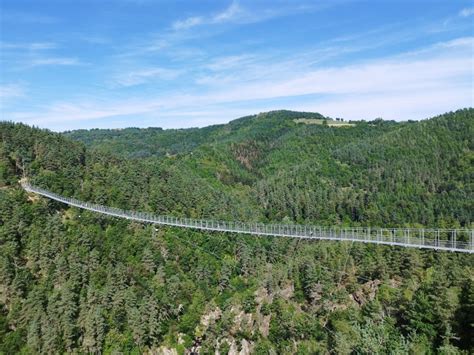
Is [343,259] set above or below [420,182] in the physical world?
below

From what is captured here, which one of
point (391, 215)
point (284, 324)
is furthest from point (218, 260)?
point (391, 215)

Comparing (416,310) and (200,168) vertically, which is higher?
(200,168)

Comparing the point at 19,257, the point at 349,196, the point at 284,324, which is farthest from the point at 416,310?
the point at 349,196

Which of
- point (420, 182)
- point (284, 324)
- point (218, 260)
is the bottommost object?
point (284, 324)

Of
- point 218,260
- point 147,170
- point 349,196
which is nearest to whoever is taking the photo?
point 218,260

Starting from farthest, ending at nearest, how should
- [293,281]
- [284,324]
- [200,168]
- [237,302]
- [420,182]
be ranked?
[200,168] < [420,182] < [293,281] < [237,302] < [284,324]

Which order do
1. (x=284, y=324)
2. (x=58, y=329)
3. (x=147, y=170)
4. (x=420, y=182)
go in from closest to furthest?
(x=58, y=329), (x=284, y=324), (x=147, y=170), (x=420, y=182)

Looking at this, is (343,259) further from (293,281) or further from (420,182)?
(420,182)

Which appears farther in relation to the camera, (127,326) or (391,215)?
(391,215)

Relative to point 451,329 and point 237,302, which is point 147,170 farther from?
point 451,329
